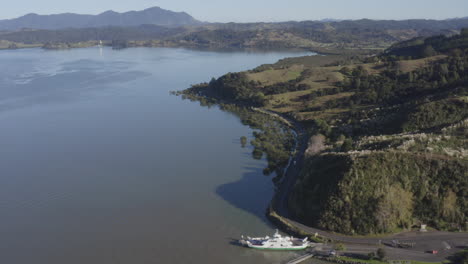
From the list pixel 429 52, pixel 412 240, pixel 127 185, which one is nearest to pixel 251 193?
pixel 127 185

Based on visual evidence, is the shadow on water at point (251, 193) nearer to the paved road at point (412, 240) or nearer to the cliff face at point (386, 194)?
the paved road at point (412, 240)

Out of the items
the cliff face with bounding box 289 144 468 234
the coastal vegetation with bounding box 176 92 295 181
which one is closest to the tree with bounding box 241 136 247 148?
the coastal vegetation with bounding box 176 92 295 181

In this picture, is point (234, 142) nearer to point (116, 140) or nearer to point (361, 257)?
point (116, 140)

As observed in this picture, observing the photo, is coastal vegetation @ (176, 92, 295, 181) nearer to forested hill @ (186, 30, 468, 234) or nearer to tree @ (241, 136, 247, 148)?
tree @ (241, 136, 247, 148)

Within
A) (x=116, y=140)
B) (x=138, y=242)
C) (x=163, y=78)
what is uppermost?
(x=163, y=78)

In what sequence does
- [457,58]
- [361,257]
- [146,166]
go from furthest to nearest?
1. [457,58]
2. [146,166]
3. [361,257]

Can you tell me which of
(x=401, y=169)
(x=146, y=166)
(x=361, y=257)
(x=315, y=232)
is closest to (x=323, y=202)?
(x=315, y=232)
